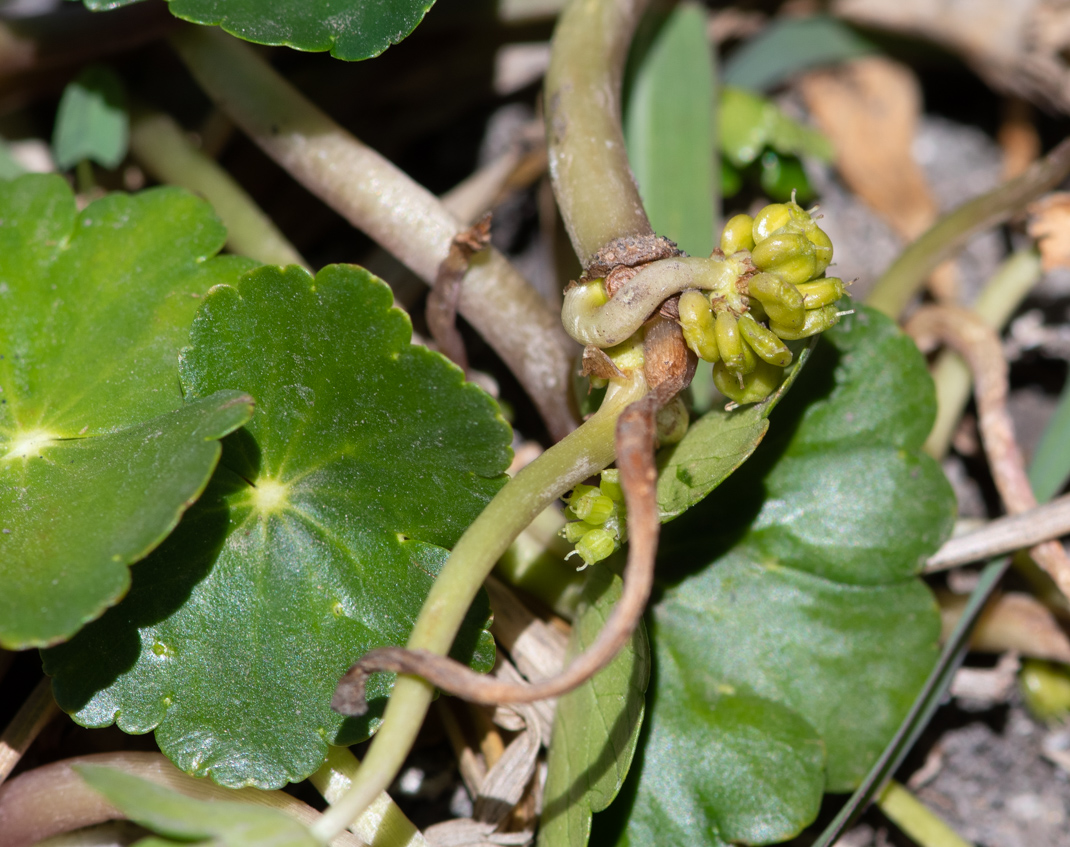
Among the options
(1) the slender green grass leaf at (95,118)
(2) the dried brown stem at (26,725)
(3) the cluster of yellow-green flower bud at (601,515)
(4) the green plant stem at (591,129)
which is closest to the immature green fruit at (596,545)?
(3) the cluster of yellow-green flower bud at (601,515)

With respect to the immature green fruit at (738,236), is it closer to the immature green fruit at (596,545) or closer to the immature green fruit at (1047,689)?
→ the immature green fruit at (596,545)

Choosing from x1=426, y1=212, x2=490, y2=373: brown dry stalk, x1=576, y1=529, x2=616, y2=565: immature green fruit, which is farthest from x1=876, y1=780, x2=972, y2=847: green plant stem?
x1=426, y1=212, x2=490, y2=373: brown dry stalk

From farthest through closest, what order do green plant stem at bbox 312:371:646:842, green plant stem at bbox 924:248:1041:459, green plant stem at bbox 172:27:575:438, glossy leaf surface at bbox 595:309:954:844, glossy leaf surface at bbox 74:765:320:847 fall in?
green plant stem at bbox 924:248:1041:459, green plant stem at bbox 172:27:575:438, glossy leaf surface at bbox 595:309:954:844, green plant stem at bbox 312:371:646:842, glossy leaf surface at bbox 74:765:320:847

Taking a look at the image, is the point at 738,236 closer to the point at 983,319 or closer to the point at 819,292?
the point at 819,292

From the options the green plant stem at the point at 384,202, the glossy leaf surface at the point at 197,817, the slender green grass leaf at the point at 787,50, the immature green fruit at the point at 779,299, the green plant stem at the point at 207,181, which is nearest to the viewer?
the glossy leaf surface at the point at 197,817

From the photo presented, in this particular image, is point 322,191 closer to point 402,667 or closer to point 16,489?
point 16,489

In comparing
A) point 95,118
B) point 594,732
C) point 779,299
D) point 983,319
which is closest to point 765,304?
point 779,299

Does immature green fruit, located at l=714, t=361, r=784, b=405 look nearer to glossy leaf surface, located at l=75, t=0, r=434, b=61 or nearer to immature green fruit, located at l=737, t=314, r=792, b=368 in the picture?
immature green fruit, located at l=737, t=314, r=792, b=368
